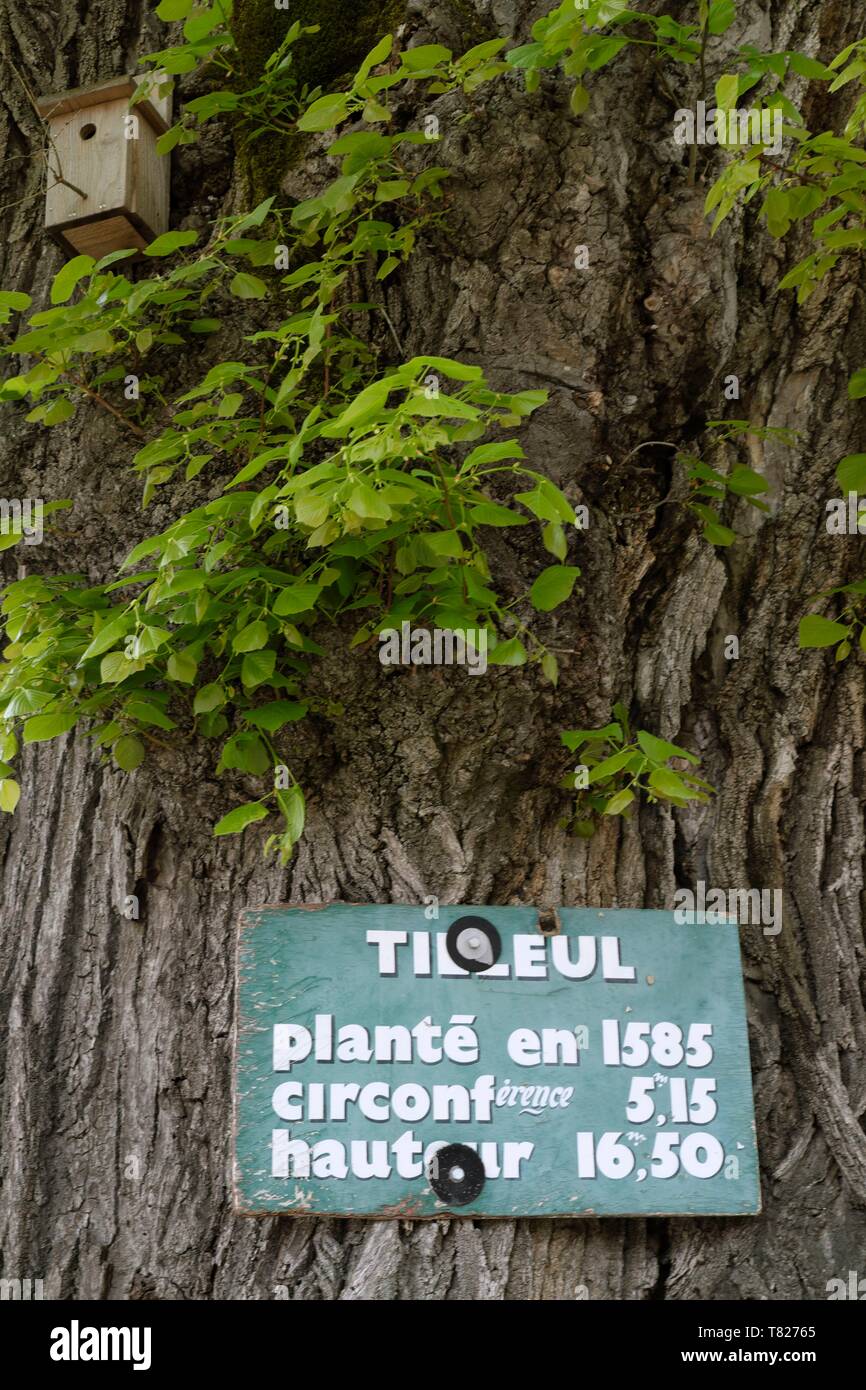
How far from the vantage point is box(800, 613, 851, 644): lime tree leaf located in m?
2.14

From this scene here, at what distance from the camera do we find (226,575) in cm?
189

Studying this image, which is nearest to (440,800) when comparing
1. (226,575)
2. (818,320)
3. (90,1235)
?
(226,575)

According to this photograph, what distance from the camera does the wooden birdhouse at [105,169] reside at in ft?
7.37

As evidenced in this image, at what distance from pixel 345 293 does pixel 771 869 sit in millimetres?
1212

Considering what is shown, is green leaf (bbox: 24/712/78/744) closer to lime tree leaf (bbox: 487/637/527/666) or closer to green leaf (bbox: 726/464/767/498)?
lime tree leaf (bbox: 487/637/527/666)

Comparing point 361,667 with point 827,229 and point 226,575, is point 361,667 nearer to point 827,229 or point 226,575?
point 226,575

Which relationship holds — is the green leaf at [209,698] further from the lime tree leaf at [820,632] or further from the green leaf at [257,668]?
the lime tree leaf at [820,632]

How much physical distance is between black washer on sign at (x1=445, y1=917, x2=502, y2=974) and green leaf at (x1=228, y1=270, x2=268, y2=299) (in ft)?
3.47

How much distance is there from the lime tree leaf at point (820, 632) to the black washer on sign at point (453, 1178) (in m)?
0.98

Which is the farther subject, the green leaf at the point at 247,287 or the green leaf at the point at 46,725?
the green leaf at the point at 247,287

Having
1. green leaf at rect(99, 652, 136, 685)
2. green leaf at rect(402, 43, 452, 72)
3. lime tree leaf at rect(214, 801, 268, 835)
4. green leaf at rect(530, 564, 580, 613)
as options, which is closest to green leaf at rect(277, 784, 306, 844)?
lime tree leaf at rect(214, 801, 268, 835)

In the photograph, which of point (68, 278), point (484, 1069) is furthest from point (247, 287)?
point (484, 1069)

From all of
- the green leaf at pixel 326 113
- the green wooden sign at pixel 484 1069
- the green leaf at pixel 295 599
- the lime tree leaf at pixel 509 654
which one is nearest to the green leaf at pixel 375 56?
the green leaf at pixel 326 113

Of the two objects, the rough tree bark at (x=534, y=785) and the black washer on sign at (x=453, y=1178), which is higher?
the rough tree bark at (x=534, y=785)
